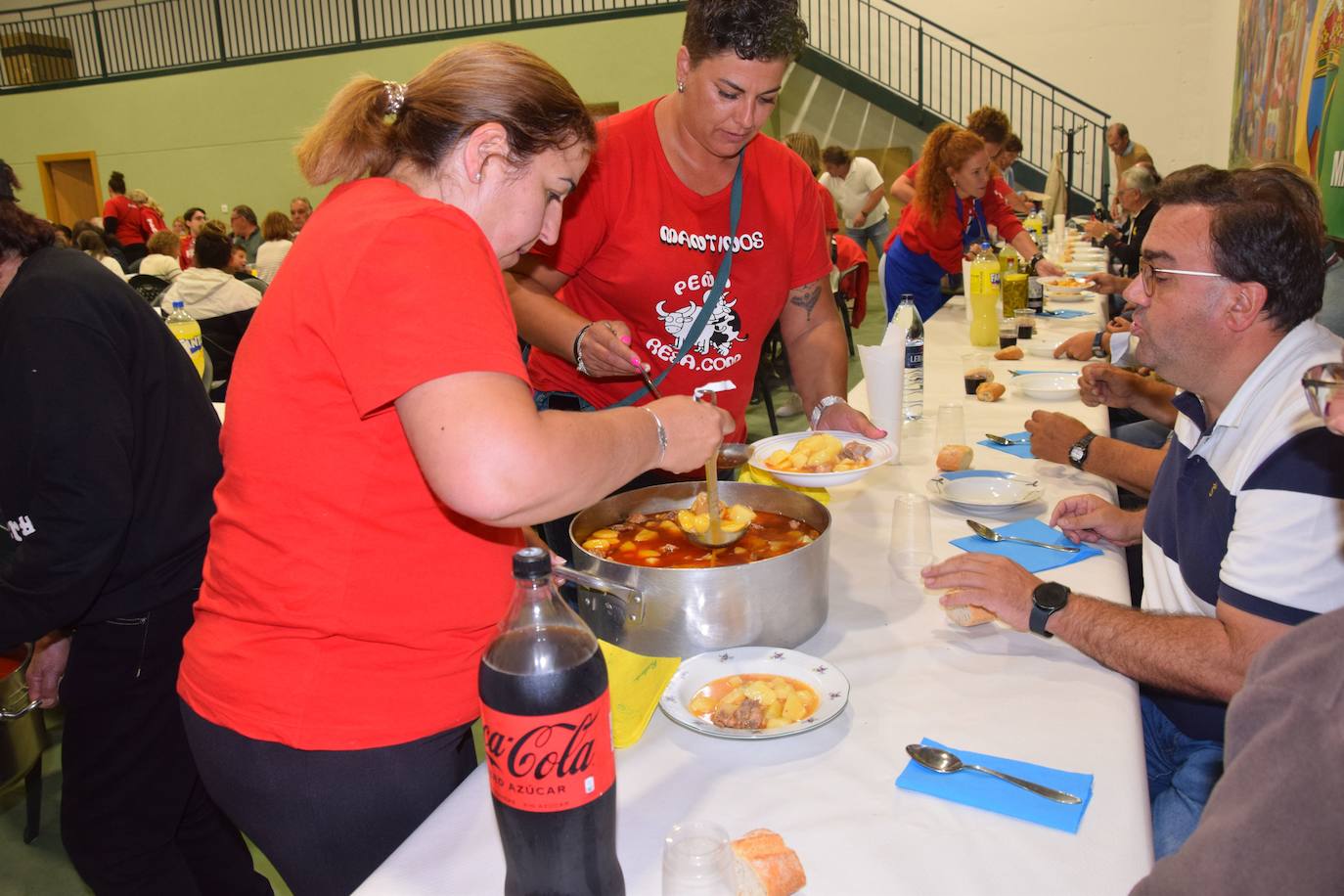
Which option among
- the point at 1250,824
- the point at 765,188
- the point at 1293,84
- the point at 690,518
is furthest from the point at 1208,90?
the point at 1250,824

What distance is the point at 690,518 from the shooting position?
1538 millimetres

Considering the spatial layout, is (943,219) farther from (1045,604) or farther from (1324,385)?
(1324,385)

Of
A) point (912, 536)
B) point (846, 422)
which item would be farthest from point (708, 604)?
point (846, 422)

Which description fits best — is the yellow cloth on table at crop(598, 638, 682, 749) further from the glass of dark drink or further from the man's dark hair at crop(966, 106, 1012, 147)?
the man's dark hair at crop(966, 106, 1012, 147)

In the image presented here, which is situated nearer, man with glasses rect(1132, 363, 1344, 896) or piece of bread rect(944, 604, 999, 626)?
man with glasses rect(1132, 363, 1344, 896)

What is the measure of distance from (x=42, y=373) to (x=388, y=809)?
0.89m

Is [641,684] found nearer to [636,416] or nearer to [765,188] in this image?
[636,416]

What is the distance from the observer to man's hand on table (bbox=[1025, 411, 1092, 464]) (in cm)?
228

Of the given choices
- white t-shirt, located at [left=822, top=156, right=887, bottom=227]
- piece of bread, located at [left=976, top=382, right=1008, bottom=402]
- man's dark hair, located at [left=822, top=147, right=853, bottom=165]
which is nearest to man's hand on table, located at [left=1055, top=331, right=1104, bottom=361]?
piece of bread, located at [left=976, top=382, right=1008, bottom=402]

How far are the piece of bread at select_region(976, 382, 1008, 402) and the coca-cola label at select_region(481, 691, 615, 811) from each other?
7.72 ft

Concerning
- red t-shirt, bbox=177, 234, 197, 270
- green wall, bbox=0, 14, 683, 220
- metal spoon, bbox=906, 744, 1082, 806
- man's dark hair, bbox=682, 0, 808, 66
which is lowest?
red t-shirt, bbox=177, 234, 197, 270

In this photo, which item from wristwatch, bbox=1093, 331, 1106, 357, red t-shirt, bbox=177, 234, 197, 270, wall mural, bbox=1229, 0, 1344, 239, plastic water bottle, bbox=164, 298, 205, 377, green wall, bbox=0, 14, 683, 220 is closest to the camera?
plastic water bottle, bbox=164, 298, 205, 377

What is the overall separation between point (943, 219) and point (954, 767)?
4.50 meters

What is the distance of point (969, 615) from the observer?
146 centimetres
